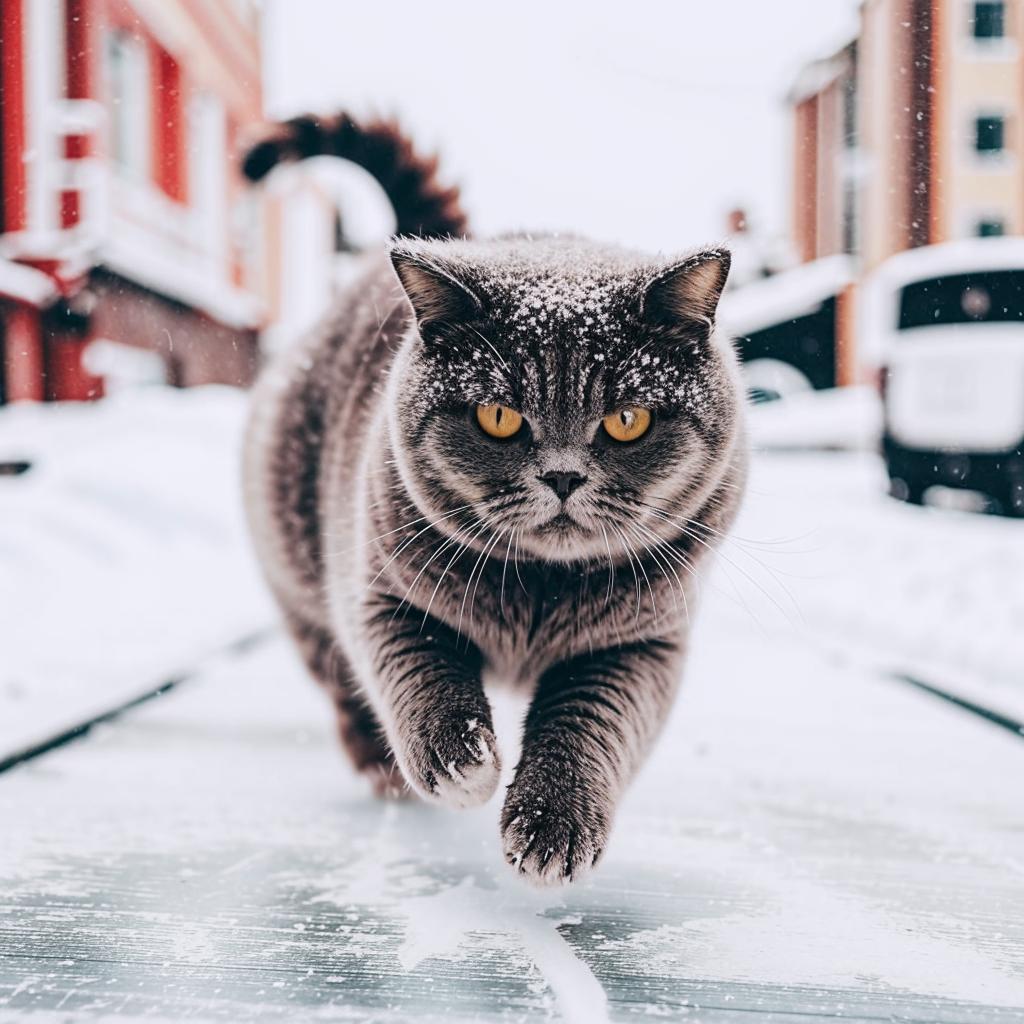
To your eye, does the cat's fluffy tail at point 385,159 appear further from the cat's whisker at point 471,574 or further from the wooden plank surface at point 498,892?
the wooden plank surface at point 498,892

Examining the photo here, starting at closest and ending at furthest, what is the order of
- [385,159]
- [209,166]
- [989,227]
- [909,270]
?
[385,159], [909,270], [989,227], [209,166]

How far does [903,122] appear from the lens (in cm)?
272

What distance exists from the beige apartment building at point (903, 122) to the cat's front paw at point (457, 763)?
199cm

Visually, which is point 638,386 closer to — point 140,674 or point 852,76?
point 140,674

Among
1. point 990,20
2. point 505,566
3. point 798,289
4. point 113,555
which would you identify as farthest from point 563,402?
point 990,20

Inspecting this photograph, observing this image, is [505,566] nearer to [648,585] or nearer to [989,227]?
[648,585]

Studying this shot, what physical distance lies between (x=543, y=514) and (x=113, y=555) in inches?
96.3

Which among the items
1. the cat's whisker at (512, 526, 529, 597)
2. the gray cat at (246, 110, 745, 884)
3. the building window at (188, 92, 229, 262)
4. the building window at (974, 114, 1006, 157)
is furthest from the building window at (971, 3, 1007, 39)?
the building window at (188, 92, 229, 262)

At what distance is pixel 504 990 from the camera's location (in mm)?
895

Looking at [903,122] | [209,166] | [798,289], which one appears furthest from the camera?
[209,166]

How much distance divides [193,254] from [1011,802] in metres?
5.01

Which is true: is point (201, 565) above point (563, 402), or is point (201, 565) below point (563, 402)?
below

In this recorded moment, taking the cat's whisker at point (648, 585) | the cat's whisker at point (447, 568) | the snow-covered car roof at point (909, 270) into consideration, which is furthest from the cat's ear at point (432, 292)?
the snow-covered car roof at point (909, 270)

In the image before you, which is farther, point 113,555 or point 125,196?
point 125,196
